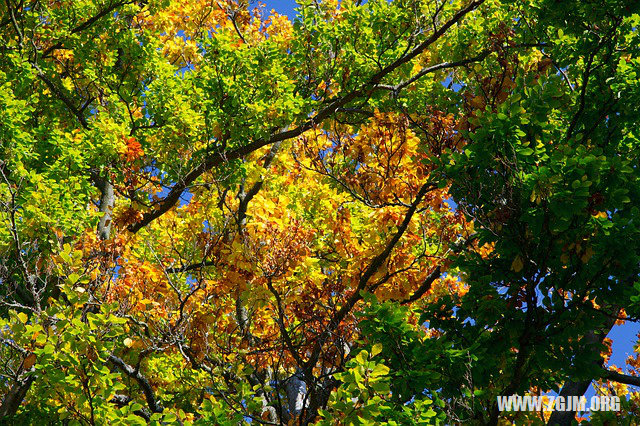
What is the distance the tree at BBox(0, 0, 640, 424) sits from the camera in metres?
5.36

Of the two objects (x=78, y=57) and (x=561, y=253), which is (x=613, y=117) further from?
(x=78, y=57)

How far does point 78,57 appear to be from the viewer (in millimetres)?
10547

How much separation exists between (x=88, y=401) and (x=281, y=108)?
17.9ft

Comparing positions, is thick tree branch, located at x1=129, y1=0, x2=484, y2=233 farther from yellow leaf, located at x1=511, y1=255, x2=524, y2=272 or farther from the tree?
yellow leaf, located at x1=511, y1=255, x2=524, y2=272

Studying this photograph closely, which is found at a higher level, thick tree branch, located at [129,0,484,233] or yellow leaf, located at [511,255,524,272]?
thick tree branch, located at [129,0,484,233]

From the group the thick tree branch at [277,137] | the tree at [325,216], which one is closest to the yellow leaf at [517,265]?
the tree at [325,216]

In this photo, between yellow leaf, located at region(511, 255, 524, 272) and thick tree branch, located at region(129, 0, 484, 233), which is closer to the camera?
yellow leaf, located at region(511, 255, 524, 272)

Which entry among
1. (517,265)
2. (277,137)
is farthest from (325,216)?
(517,265)

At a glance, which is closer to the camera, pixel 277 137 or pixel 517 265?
pixel 517 265

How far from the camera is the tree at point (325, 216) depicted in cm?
536

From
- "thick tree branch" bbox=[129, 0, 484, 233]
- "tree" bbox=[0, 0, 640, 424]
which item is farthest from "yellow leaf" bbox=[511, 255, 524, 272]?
"thick tree branch" bbox=[129, 0, 484, 233]

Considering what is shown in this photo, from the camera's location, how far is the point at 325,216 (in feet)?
35.6

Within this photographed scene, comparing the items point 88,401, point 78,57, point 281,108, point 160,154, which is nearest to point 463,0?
point 281,108

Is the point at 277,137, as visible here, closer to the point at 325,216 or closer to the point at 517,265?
the point at 325,216
